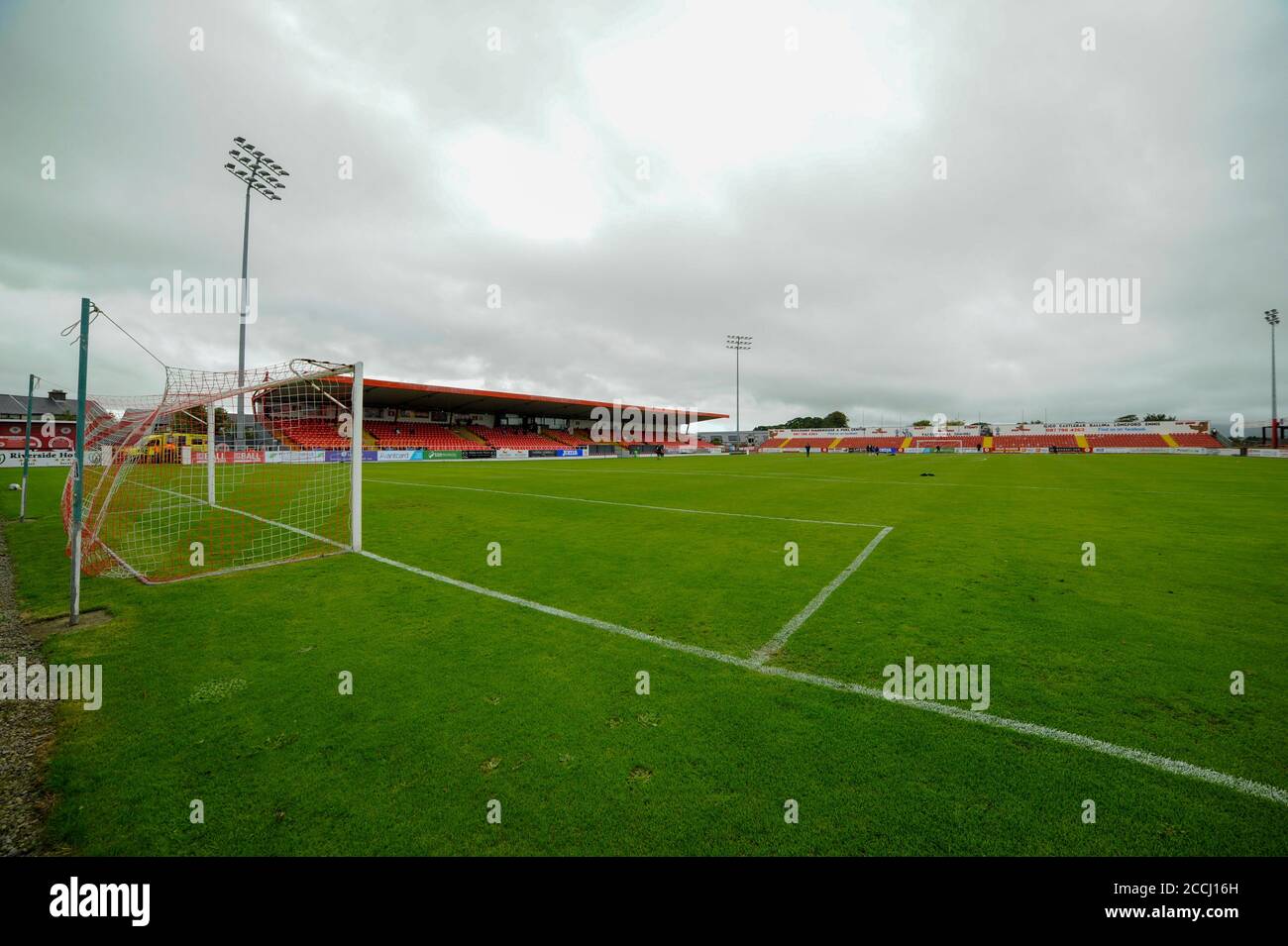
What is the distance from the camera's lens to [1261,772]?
256 centimetres

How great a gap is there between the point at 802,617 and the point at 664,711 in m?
2.22

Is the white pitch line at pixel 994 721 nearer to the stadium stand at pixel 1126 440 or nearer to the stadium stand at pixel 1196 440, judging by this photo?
the stadium stand at pixel 1126 440

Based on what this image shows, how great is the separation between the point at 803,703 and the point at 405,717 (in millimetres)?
2554

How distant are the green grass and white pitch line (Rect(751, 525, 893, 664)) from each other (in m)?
0.12

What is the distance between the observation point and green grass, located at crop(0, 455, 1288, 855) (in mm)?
2262

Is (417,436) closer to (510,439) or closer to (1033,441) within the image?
(510,439)

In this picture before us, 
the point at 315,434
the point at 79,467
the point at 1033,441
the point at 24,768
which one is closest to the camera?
the point at 24,768

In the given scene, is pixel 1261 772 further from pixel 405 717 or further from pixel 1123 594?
pixel 405 717

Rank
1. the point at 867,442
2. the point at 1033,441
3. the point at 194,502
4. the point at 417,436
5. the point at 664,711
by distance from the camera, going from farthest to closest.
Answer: the point at 867,442 → the point at 1033,441 → the point at 417,436 → the point at 194,502 → the point at 664,711

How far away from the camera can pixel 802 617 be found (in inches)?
Answer: 196

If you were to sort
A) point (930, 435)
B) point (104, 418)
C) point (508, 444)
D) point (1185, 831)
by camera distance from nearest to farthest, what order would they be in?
point (1185, 831)
point (104, 418)
point (508, 444)
point (930, 435)

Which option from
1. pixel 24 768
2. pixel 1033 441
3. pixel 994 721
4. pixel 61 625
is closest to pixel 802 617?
pixel 994 721

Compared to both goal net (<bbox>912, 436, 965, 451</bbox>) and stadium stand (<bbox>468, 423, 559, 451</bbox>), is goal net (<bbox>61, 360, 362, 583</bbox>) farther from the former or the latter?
goal net (<bbox>912, 436, 965, 451</bbox>)
